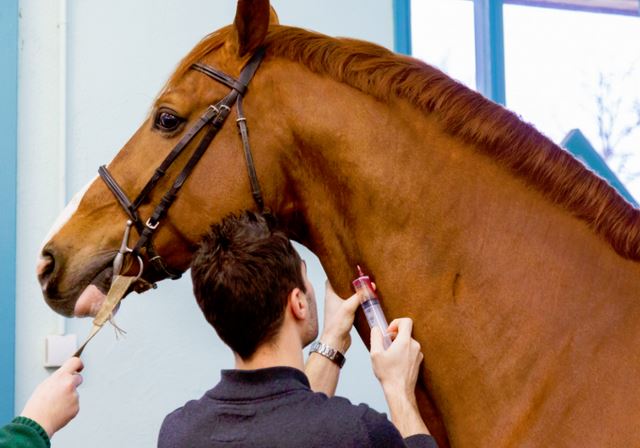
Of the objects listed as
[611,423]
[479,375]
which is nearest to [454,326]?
[479,375]

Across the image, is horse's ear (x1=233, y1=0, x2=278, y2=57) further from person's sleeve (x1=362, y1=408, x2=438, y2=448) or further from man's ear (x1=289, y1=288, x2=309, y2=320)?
person's sleeve (x1=362, y1=408, x2=438, y2=448)

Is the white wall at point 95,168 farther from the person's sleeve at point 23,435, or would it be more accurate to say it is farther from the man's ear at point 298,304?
the man's ear at point 298,304

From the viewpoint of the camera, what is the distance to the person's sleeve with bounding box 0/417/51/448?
1.09m

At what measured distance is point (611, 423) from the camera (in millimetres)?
1165

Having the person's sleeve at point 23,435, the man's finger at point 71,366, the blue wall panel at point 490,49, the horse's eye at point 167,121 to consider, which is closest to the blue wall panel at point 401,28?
the blue wall panel at point 490,49

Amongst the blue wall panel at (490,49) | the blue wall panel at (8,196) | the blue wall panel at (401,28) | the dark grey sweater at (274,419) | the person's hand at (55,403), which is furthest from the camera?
the blue wall panel at (490,49)

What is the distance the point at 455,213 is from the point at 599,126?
7.93 feet

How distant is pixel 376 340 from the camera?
1.34 meters

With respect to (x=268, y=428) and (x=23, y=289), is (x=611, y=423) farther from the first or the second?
(x=23, y=289)

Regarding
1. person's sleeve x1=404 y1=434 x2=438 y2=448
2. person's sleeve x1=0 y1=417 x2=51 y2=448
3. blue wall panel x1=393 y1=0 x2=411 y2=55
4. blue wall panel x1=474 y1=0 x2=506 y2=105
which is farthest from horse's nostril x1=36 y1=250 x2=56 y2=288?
blue wall panel x1=474 y1=0 x2=506 y2=105

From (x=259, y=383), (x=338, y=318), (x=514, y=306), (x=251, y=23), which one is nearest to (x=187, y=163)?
(x=251, y=23)

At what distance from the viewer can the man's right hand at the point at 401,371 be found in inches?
49.6

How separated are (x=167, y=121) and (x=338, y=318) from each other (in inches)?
18.4

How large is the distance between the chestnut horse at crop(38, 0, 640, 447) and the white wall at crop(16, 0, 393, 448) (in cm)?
91
